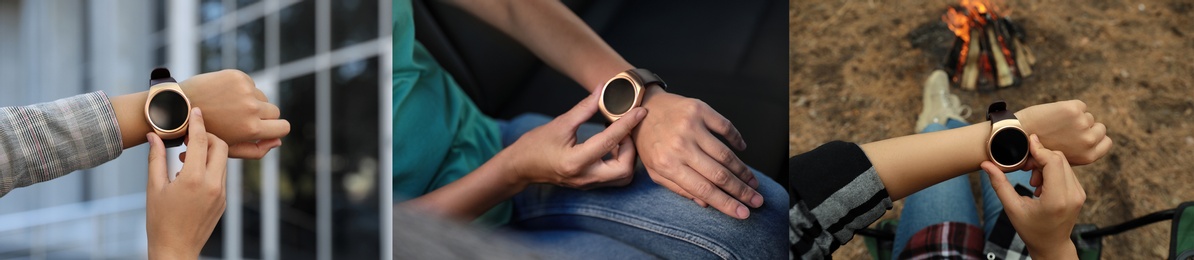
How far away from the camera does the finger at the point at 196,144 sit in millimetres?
1370

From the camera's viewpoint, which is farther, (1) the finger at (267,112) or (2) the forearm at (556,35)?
(1) the finger at (267,112)

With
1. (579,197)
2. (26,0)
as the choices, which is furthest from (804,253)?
(26,0)

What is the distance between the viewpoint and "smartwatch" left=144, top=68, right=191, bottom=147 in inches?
55.9

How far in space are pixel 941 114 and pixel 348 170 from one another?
1.17 metres

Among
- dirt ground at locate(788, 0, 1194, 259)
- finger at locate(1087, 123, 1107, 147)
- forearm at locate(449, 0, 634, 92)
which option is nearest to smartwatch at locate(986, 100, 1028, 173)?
finger at locate(1087, 123, 1107, 147)

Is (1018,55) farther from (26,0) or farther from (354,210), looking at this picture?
(26,0)

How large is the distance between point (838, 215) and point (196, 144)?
3.33ft

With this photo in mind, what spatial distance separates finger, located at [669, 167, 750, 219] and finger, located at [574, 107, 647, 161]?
0.33 feet

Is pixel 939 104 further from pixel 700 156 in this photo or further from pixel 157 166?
pixel 157 166

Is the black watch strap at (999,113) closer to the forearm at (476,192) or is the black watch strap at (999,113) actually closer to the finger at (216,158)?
the forearm at (476,192)

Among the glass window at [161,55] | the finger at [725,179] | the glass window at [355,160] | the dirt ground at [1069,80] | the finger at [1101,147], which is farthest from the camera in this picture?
the glass window at [161,55]

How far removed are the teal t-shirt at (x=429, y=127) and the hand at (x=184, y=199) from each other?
0.29 m

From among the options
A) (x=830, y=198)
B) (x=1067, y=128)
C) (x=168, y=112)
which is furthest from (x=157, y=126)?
(x=1067, y=128)

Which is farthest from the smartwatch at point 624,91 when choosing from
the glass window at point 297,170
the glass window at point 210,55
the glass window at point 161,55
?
the glass window at point 161,55
